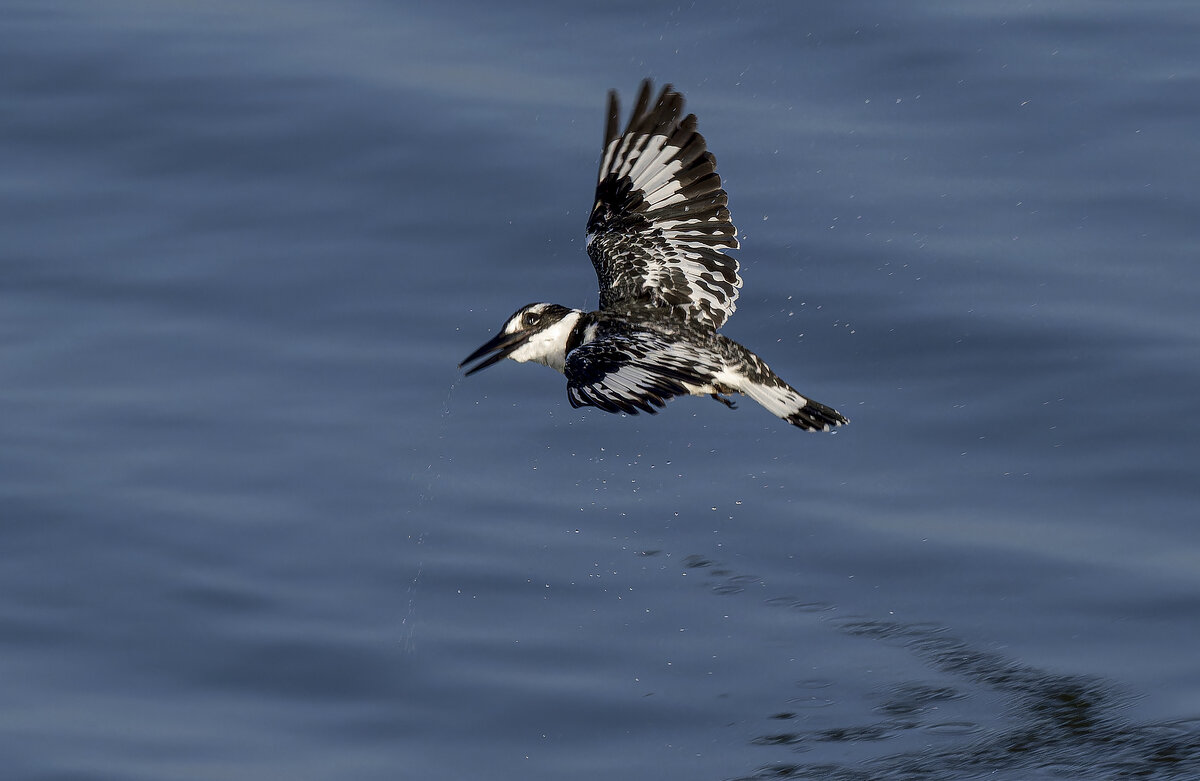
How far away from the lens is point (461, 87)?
12.0 metres

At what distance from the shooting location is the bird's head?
7.87 metres

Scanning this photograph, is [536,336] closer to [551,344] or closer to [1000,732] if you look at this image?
[551,344]

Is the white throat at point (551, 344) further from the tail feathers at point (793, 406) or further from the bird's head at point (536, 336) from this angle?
the tail feathers at point (793, 406)

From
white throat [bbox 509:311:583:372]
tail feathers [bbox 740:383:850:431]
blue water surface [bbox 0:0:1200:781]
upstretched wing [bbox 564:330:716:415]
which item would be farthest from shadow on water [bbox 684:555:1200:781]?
white throat [bbox 509:311:583:372]

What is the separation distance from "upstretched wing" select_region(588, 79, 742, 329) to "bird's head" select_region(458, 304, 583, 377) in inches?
8.1

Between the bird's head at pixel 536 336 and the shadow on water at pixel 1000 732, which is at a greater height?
the bird's head at pixel 536 336

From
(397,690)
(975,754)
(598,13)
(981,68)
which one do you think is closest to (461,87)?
(598,13)

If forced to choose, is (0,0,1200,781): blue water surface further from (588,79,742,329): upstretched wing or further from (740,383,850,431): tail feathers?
(588,79,742,329): upstretched wing

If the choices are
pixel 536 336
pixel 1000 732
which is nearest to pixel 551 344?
pixel 536 336

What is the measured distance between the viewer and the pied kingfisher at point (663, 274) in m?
7.65

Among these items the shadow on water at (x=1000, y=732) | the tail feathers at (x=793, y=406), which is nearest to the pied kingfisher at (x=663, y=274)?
the tail feathers at (x=793, y=406)

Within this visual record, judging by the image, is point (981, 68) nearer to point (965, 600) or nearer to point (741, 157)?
point (741, 157)

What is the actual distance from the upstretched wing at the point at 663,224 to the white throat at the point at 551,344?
0.20m

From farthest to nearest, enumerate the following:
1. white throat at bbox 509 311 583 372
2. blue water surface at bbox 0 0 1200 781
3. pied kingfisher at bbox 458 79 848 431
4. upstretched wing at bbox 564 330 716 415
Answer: blue water surface at bbox 0 0 1200 781 → white throat at bbox 509 311 583 372 → pied kingfisher at bbox 458 79 848 431 → upstretched wing at bbox 564 330 716 415
